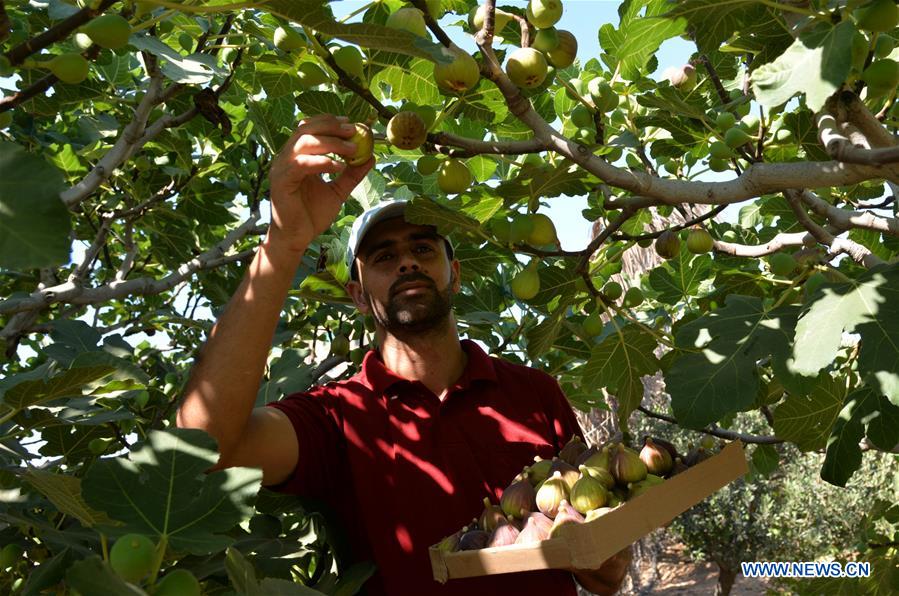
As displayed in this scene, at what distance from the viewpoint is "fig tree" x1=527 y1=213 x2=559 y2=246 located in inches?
76.7

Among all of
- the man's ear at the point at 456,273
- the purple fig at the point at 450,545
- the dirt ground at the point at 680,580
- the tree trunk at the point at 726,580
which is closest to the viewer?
the purple fig at the point at 450,545

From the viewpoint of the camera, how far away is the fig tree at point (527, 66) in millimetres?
1463

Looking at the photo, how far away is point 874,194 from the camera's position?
3.00 metres

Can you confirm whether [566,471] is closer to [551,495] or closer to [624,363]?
[551,495]

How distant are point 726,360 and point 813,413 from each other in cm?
66

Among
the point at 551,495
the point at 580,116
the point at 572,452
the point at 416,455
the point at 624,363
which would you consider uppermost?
the point at 580,116

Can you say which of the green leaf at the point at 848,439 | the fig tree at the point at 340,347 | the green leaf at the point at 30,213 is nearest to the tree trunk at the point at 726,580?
the fig tree at the point at 340,347

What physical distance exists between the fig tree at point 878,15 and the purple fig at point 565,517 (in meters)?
0.97

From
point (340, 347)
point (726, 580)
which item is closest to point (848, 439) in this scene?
point (340, 347)

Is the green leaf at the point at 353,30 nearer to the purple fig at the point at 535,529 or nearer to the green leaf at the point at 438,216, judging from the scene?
the green leaf at the point at 438,216

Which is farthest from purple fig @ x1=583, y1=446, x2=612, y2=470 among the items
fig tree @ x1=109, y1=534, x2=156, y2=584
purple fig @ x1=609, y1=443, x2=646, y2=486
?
fig tree @ x1=109, y1=534, x2=156, y2=584

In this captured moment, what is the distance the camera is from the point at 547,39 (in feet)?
5.03

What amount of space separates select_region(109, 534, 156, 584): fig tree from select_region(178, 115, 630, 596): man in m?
0.88

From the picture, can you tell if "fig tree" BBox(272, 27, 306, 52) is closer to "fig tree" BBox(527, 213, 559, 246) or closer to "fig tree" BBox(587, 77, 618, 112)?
"fig tree" BBox(527, 213, 559, 246)
